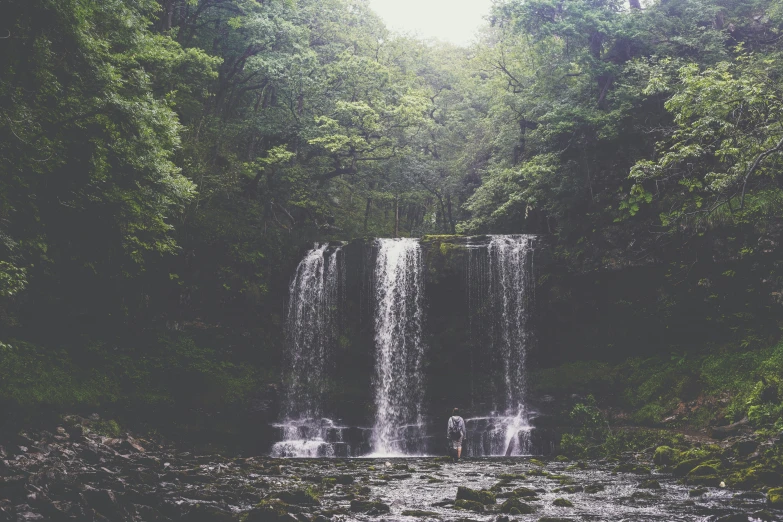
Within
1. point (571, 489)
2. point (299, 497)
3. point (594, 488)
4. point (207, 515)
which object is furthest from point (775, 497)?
point (207, 515)

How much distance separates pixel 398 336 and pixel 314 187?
9.63m

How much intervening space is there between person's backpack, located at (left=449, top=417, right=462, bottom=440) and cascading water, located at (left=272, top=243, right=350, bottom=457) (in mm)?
6539

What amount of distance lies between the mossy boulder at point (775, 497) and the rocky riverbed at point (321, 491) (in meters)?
0.12

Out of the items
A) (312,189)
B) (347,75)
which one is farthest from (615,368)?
(347,75)

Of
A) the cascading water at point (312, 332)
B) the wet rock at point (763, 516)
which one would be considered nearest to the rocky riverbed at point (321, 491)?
the wet rock at point (763, 516)

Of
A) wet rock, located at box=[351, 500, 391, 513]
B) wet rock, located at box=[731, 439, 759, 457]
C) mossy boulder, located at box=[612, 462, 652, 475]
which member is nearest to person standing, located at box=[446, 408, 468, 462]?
mossy boulder, located at box=[612, 462, 652, 475]

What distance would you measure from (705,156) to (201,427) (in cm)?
1775

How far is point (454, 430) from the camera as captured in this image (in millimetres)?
13391

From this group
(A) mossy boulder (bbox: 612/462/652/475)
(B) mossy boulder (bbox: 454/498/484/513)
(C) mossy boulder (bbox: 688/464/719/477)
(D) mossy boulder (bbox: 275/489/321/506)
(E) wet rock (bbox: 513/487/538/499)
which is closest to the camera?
(B) mossy boulder (bbox: 454/498/484/513)

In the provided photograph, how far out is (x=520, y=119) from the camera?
941 inches

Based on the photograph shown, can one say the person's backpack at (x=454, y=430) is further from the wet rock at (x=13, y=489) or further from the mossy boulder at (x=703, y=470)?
the wet rock at (x=13, y=489)

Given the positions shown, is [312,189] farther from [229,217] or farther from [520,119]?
[520,119]

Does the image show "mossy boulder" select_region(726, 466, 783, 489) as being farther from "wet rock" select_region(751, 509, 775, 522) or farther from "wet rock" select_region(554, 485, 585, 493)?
"wet rock" select_region(554, 485, 585, 493)

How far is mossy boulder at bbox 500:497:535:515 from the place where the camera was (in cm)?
661
